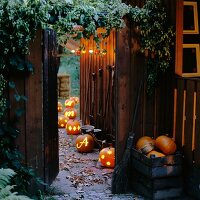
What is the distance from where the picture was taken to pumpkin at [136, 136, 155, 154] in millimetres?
6254

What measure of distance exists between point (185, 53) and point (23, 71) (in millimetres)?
2817

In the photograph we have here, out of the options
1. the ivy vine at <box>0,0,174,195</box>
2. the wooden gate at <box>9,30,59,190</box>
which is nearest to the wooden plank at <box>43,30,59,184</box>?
the wooden gate at <box>9,30,59,190</box>

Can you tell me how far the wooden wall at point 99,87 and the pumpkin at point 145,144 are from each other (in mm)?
2513

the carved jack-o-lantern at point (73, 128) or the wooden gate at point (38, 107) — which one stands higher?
the wooden gate at point (38, 107)

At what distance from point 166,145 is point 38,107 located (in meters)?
2.16

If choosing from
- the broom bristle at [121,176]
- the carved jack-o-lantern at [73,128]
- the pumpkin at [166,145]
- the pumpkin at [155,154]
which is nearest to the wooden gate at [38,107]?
the broom bristle at [121,176]

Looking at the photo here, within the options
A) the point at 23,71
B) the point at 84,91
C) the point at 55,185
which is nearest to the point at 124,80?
the point at 23,71

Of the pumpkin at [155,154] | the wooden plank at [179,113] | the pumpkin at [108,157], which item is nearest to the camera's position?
the pumpkin at [155,154]

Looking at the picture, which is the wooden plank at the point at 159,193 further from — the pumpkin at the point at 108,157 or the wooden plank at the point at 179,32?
the wooden plank at the point at 179,32

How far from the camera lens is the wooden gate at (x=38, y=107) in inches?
235

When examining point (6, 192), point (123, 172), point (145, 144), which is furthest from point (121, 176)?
point (6, 192)

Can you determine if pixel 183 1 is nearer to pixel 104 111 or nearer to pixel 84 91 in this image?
pixel 104 111

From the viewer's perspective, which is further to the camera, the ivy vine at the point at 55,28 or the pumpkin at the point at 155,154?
the pumpkin at the point at 155,154

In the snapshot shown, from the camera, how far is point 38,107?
6.08m
